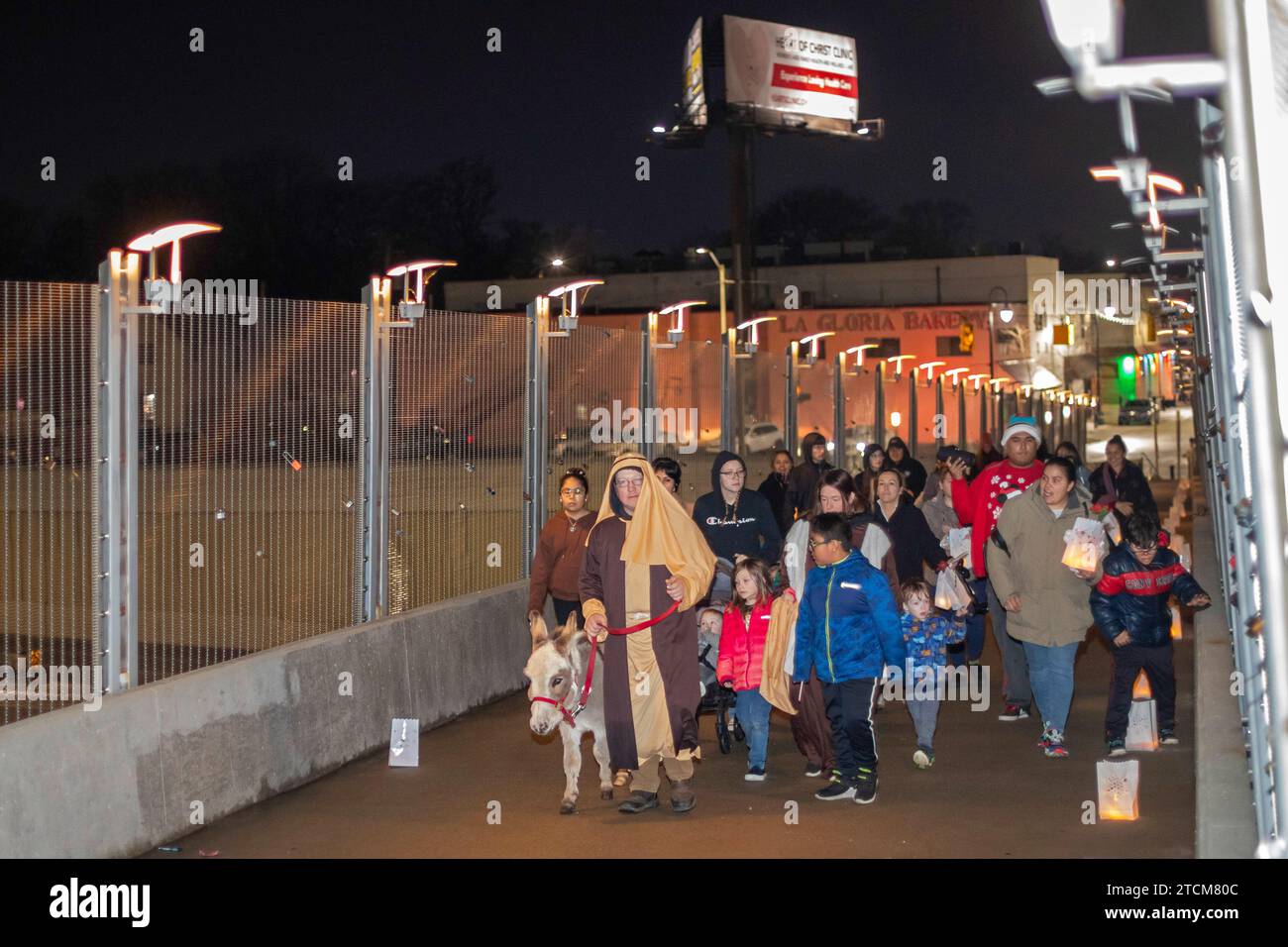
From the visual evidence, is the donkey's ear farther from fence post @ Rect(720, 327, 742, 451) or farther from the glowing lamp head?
fence post @ Rect(720, 327, 742, 451)

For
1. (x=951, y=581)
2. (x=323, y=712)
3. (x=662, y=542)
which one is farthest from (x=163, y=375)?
(x=951, y=581)

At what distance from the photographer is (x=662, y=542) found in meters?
8.55

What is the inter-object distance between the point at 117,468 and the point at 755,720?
3794 mm

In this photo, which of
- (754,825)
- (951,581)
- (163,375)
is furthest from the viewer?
(951,581)

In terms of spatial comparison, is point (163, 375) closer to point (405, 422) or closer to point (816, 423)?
point (405, 422)

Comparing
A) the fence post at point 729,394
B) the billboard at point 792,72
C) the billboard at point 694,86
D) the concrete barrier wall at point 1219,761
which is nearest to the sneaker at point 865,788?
the concrete barrier wall at point 1219,761

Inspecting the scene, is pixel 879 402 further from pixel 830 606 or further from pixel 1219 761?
pixel 1219 761

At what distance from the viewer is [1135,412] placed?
9819 cm

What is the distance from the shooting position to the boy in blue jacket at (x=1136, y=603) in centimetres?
941

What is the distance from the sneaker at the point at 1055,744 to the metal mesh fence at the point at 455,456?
4.62 metres

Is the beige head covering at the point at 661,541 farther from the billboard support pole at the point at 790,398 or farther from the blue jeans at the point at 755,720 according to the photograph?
the billboard support pole at the point at 790,398

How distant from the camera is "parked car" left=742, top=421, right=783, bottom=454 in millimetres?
20641

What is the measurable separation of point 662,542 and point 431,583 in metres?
4.57

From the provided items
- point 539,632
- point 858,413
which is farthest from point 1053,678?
point 858,413
